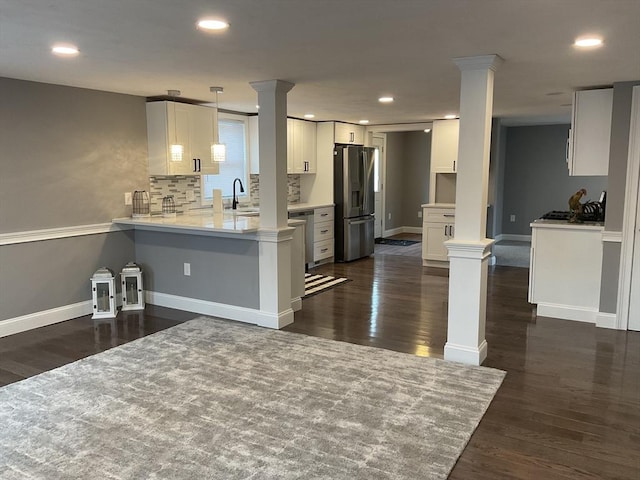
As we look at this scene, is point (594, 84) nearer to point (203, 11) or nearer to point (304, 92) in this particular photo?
point (304, 92)

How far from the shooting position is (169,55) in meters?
3.35

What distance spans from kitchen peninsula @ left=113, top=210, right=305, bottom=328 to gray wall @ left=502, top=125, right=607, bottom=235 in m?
5.90

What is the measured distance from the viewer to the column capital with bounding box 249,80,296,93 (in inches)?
168

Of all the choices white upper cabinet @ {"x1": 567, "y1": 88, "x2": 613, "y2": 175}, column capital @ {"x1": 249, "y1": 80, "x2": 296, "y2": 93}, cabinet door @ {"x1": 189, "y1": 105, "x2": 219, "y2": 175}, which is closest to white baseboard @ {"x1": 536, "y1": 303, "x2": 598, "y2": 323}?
white upper cabinet @ {"x1": 567, "y1": 88, "x2": 613, "y2": 175}

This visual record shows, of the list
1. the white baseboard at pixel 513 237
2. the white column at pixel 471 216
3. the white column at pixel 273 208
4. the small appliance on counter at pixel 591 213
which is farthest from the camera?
the white baseboard at pixel 513 237

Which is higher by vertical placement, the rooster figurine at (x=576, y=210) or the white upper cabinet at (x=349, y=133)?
the white upper cabinet at (x=349, y=133)

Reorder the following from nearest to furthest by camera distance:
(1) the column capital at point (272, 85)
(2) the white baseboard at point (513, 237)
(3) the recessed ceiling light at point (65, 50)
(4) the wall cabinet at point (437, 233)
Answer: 1. (3) the recessed ceiling light at point (65, 50)
2. (1) the column capital at point (272, 85)
3. (4) the wall cabinet at point (437, 233)
4. (2) the white baseboard at point (513, 237)

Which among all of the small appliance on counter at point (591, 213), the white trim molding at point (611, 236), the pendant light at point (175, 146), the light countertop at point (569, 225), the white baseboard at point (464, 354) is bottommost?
the white baseboard at point (464, 354)

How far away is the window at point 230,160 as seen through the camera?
20.9ft

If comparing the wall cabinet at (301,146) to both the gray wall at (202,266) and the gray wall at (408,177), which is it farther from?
the gray wall at (408,177)

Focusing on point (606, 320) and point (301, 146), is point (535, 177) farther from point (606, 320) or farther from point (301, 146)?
point (606, 320)

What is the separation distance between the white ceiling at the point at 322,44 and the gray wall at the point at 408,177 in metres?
5.60

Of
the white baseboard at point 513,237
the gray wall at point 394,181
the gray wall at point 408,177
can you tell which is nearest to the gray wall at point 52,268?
the gray wall at point 394,181

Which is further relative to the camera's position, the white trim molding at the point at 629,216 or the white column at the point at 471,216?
the white trim molding at the point at 629,216
